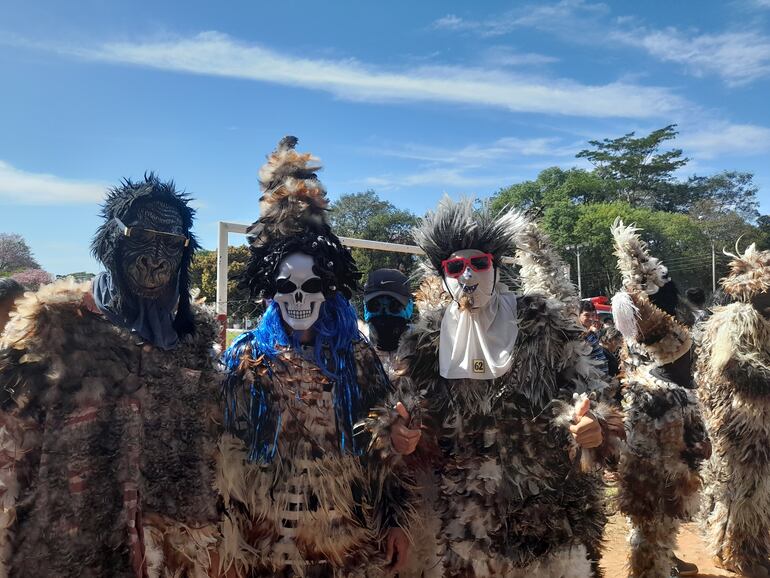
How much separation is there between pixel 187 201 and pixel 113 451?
1.09 m

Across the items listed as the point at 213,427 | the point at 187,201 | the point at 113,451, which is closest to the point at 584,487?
the point at 213,427

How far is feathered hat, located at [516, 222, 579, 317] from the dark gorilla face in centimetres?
229

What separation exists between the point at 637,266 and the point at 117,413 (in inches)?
138

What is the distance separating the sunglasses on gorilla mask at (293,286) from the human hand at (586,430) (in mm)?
1340

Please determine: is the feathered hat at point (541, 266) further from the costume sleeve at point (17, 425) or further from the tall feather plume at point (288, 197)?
the costume sleeve at point (17, 425)

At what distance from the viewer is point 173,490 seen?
Result: 7.38 feet

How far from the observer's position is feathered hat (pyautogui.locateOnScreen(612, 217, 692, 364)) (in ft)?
13.4

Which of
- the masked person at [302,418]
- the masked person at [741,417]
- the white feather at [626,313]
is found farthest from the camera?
the masked person at [741,417]

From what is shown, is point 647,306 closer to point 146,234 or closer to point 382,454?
point 382,454

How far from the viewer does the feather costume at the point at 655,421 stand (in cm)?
393

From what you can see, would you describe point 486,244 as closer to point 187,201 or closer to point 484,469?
point 484,469

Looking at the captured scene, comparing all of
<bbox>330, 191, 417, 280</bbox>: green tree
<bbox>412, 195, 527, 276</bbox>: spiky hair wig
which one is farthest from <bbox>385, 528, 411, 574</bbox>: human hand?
<bbox>330, 191, 417, 280</bbox>: green tree

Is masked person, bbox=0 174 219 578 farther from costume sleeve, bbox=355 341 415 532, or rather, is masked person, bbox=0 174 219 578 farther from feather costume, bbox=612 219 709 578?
feather costume, bbox=612 219 709 578

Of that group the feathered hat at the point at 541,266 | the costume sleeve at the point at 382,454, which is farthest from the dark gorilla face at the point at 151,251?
the feathered hat at the point at 541,266
